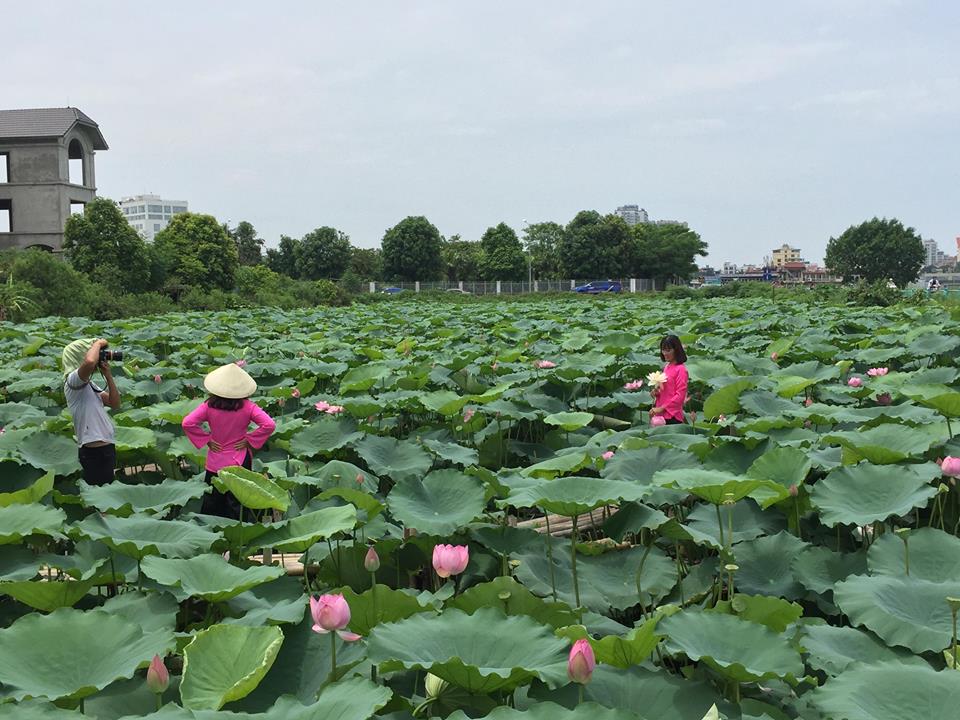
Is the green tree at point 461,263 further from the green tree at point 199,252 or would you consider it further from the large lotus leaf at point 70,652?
the large lotus leaf at point 70,652

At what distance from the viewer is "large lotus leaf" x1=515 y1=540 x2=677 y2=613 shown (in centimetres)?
235

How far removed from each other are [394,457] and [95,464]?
1.22 meters

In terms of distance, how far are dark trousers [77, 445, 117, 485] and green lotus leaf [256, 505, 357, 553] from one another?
1.50 m

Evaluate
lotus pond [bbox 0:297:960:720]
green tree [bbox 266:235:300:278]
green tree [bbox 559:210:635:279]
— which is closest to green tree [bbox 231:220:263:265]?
green tree [bbox 266:235:300:278]

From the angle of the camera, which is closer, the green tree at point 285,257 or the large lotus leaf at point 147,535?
the large lotus leaf at point 147,535

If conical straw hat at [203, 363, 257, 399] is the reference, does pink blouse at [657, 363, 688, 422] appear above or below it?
below

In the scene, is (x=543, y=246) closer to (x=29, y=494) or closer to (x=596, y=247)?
(x=596, y=247)

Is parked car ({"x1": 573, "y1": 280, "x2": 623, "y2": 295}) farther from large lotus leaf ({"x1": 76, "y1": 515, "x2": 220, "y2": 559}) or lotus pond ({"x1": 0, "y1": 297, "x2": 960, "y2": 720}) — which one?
large lotus leaf ({"x1": 76, "y1": 515, "x2": 220, "y2": 559})

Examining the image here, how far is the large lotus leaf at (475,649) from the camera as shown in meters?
1.47

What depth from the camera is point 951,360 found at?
5965mm

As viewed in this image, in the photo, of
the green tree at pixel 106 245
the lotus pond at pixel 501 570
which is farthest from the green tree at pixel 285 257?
the lotus pond at pixel 501 570

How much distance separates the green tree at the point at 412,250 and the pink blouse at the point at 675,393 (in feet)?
155

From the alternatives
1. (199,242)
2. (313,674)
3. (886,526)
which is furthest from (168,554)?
(199,242)

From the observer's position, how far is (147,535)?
7.50ft
